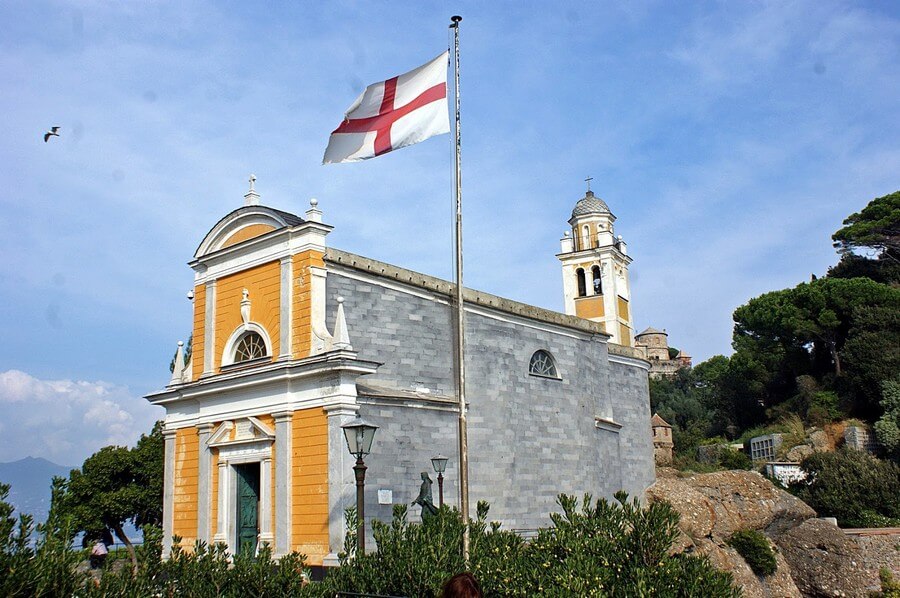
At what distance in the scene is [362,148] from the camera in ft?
41.7

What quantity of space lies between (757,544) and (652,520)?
1500 centimetres

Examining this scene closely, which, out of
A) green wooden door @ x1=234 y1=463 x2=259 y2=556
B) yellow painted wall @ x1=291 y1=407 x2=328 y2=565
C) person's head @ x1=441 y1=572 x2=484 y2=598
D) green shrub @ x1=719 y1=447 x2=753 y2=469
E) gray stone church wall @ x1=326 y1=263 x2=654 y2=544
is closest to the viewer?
person's head @ x1=441 y1=572 x2=484 y2=598

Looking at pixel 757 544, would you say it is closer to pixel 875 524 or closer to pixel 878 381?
pixel 875 524

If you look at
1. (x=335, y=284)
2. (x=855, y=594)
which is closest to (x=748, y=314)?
(x=855, y=594)

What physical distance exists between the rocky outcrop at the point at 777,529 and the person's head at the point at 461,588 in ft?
60.7

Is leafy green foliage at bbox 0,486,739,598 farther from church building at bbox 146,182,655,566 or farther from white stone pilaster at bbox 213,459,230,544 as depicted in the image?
white stone pilaster at bbox 213,459,230,544

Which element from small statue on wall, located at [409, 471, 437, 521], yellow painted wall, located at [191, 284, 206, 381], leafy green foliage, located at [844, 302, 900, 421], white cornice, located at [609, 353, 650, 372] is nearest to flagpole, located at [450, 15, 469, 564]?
small statue on wall, located at [409, 471, 437, 521]

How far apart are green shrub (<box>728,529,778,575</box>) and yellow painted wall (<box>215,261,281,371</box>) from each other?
13.8 meters

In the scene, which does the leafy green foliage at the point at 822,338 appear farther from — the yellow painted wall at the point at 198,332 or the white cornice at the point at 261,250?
the yellow painted wall at the point at 198,332

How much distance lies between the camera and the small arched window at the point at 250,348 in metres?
18.2

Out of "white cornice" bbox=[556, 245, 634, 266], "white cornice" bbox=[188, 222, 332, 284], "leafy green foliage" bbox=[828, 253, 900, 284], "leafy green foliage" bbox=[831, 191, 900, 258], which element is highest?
"leafy green foliage" bbox=[831, 191, 900, 258]

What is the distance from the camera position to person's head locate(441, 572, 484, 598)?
14.1 ft

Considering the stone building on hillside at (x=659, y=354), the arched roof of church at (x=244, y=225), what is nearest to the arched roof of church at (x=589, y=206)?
the arched roof of church at (x=244, y=225)

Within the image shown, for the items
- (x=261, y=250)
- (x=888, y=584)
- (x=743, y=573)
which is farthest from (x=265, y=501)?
(x=888, y=584)
